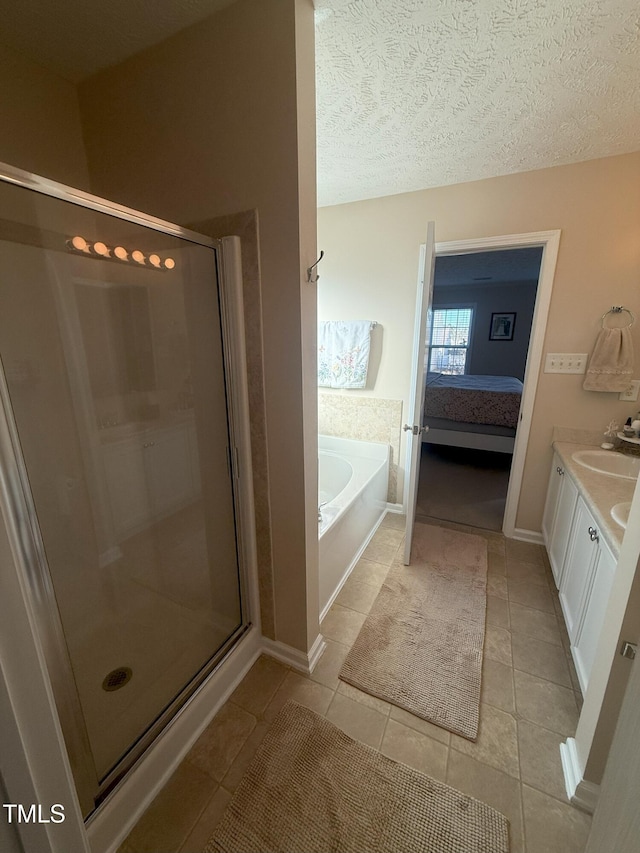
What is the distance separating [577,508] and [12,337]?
2558mm

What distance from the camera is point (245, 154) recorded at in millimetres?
1140

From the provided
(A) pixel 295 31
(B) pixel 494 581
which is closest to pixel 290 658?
(B) pixel 494 581

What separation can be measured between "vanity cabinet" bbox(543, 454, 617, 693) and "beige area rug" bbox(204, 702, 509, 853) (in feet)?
2.31

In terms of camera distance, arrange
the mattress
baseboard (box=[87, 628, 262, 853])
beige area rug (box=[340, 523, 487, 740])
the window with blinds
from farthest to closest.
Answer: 1. the window with blinds
2. the mattress
3. beige area rug (box=[340, 523, 487, 740])
4. baseboard (box=[87, 628, 262, 853])

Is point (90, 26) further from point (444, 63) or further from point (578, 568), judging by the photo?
point (578, 568)

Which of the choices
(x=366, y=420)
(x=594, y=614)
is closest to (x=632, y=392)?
(x=594, y=614)

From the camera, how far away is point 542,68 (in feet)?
4.22

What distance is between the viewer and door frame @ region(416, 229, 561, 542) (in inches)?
82.0

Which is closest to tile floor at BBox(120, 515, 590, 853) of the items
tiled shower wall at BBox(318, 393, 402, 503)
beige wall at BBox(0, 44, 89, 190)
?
tiled shower wall at BBox(318, 393, 402, 503)

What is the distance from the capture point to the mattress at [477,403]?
3.71 m

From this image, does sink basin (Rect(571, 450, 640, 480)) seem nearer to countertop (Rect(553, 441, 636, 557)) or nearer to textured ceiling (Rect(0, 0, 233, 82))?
countertop (Rect(553, 441, 636, 557))

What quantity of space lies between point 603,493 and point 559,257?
151 cm

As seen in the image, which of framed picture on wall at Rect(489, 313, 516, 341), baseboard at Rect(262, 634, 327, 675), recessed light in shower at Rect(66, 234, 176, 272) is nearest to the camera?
recessed light in shower at Rect(66, 234, 176, 272)

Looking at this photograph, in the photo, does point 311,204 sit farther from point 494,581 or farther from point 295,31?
point 494,581
